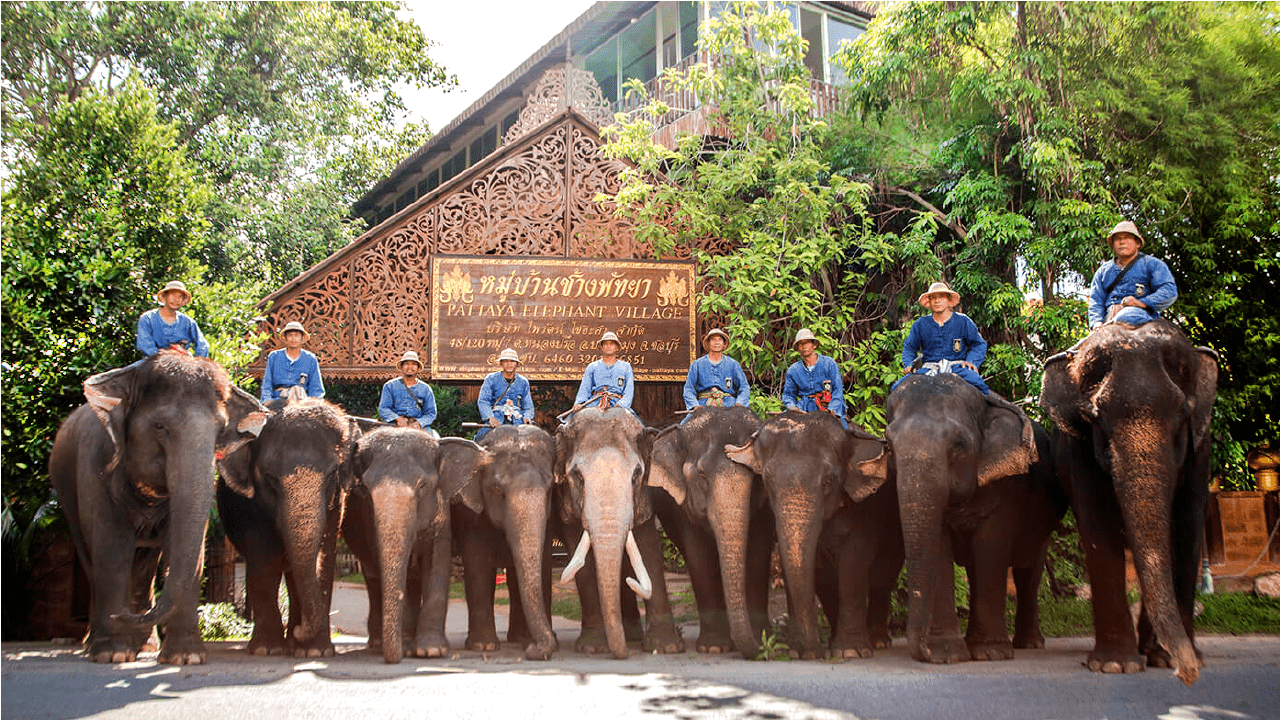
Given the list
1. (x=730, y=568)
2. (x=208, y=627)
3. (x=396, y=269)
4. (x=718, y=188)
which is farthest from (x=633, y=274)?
(x=208, y=627)

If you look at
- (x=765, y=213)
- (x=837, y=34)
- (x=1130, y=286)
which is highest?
(x=837, y=34)

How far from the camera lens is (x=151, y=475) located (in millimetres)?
6961

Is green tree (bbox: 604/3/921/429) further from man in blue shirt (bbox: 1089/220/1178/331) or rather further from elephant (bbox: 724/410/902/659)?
man in blue shirt (bbox: 1089/220/1178/331)

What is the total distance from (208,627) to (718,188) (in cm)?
670

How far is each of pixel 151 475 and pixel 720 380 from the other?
15.1 feet

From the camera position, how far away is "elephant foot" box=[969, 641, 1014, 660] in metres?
6.91

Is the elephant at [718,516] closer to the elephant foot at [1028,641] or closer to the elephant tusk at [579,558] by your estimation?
the elephant tusk at [579,558]

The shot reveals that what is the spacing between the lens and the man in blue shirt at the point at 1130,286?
6.41 m

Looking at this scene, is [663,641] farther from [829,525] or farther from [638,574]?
[829,525]

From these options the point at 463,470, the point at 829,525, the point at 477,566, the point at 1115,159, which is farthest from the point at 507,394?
the point at 1115,159

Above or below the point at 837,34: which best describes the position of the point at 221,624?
below

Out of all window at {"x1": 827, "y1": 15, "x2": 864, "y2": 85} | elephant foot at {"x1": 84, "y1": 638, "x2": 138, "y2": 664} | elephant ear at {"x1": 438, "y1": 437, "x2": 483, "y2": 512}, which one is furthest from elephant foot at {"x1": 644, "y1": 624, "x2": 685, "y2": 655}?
window at {"x1": 827, "y1": 15, "x2": 864, "y2": 85}

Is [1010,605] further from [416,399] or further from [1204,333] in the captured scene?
[416,399]

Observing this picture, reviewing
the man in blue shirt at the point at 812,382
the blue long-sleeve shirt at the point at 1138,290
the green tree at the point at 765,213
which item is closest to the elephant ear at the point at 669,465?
the man in blue shirt at the point at 812,382
